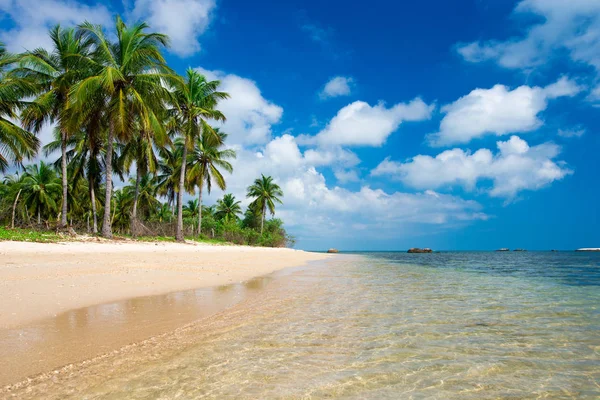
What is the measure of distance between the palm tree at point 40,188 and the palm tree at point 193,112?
18.3 metres

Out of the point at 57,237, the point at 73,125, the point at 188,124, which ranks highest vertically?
the point at 188,124

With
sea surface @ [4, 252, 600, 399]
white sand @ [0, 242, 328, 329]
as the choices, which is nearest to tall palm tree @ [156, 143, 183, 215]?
white sand @ [0, 242, 328, 329]

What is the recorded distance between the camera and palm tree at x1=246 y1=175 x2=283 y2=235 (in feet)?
166

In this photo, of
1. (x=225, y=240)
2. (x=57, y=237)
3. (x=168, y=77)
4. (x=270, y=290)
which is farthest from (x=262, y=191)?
(x=270, y=290)

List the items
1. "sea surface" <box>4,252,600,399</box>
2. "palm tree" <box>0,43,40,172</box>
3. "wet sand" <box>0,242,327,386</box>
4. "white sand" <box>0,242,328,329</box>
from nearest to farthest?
"sea surface" <box>4,252,600,399</box> → "wet sand" <box>0,242,327,386</box> → "white sand" <box>0,242,328,329</box> → "palm tree" <box>0,43,40,172</box>

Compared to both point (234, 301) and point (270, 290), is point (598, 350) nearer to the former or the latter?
point (234, 301)

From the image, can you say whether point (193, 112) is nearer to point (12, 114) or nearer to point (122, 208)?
point (12, 114)

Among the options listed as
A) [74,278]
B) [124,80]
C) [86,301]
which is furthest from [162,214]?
[86,301]

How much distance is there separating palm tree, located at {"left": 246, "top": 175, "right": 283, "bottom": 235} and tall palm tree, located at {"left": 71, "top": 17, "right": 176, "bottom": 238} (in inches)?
1198

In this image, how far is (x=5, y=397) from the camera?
2.76 metres

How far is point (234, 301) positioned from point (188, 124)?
2139cm

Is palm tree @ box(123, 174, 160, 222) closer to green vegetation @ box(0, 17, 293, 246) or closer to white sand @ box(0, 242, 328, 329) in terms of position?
green vegetation @ box(0, 17, 293, 246)

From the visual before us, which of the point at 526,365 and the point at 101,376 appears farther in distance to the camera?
the point at 526,365

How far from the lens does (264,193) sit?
50.2 meters
